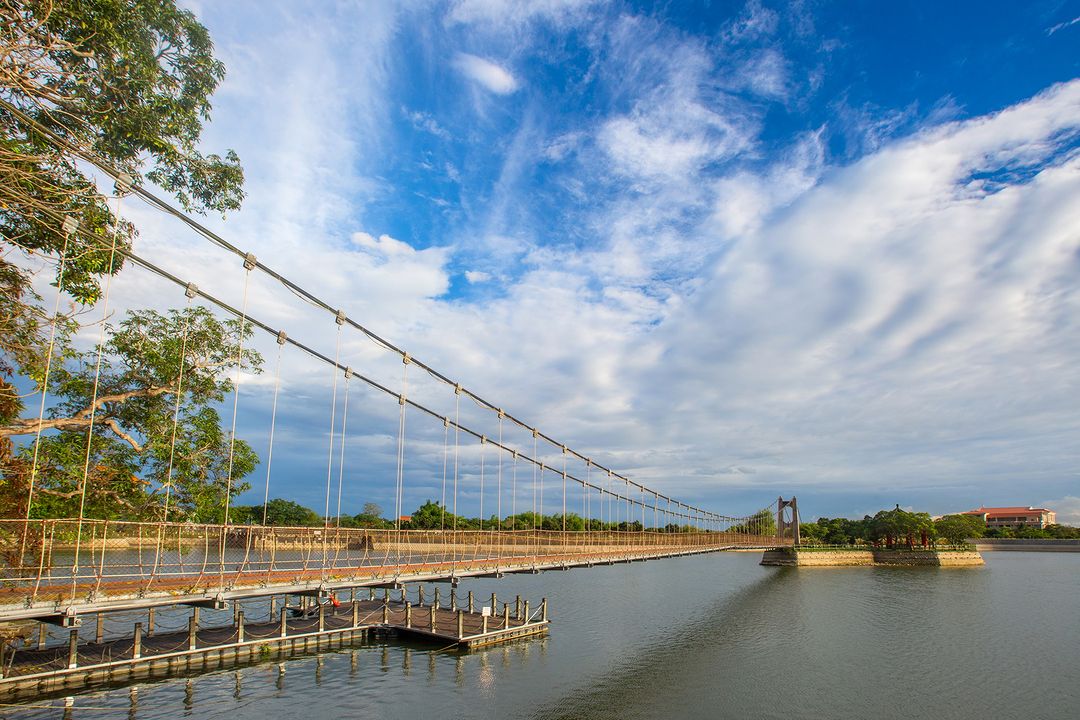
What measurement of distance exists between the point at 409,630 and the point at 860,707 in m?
16.0

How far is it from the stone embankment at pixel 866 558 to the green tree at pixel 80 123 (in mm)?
77968

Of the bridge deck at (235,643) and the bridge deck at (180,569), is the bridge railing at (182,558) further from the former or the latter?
the bridge deck at (235,643)

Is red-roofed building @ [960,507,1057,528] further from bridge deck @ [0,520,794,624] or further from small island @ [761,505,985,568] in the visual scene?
bridge deck @ [0,520,794,624]

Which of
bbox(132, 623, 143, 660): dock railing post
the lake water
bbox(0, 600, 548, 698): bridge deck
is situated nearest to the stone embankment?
the lake water

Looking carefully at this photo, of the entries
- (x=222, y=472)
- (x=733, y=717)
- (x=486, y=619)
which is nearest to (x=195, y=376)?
(x=222, y=472)

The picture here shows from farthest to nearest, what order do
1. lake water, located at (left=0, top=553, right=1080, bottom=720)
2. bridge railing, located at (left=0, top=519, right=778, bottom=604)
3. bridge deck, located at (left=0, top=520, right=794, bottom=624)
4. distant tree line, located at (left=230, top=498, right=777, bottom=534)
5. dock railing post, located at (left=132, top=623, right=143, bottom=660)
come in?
distant tree line, located at (left=230, top=498, right=777, bottom=534) → dock railing post, located at (left=132, top=623, right=143, bottom=660) → lake water, located at (left=0, top=553, right=1080, bottom=720) → bridge railing, located at (left=0, top=519, right=778, bottom=604) → bridge deck, located at (left=0, top=520, right=794, bottom=624)

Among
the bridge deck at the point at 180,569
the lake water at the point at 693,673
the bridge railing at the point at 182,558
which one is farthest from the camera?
the lake water at the point at 693,673

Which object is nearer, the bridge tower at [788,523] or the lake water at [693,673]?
the lake water at [693,673]

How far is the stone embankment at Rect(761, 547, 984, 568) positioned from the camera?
76.6m

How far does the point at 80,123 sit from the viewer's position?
479 inches

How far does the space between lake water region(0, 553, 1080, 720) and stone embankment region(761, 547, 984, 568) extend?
34.0 metres

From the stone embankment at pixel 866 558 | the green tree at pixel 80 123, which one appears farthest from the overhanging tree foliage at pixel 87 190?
the stone embankment at pixel 866 558

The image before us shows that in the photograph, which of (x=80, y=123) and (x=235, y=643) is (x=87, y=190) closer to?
(x=80, y=123)

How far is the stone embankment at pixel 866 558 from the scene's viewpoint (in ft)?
251
